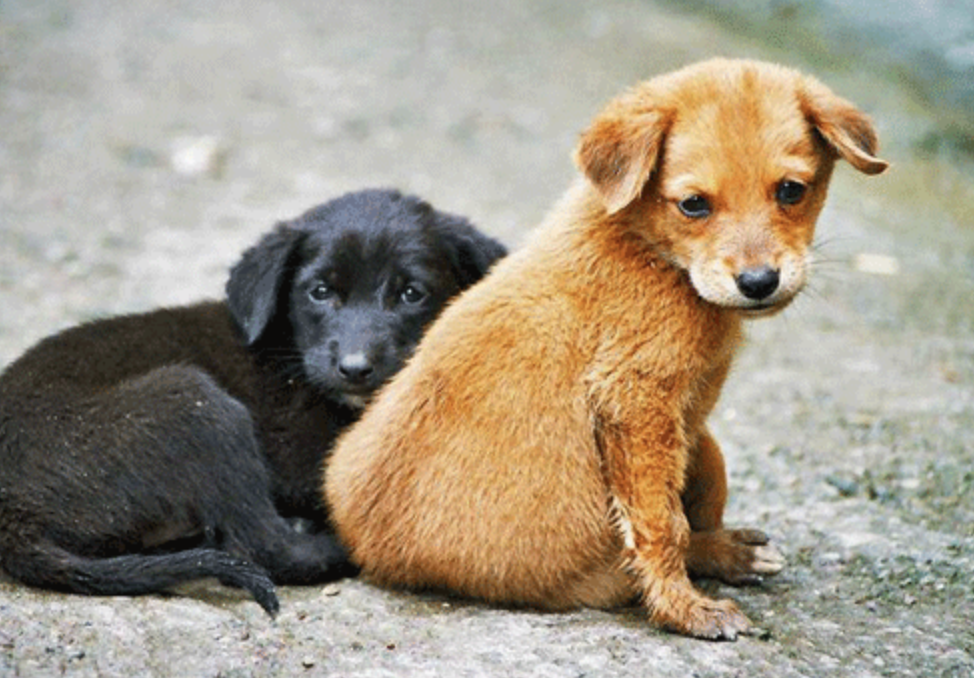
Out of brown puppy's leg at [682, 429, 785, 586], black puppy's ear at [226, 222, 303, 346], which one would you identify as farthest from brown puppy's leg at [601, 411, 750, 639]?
black puppy's ear at [226, 222, 303, 346]

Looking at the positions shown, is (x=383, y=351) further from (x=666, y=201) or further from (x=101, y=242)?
(x=101, y=242)

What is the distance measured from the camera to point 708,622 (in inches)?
174

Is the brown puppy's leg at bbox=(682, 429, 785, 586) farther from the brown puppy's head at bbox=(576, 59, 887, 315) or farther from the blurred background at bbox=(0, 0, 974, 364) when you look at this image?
the blurred background at bbox=(0, 0, 974, 364)

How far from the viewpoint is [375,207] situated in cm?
587

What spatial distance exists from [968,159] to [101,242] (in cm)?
651

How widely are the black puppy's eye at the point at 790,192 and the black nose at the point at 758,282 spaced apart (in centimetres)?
26

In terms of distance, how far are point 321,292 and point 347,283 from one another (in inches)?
4.6

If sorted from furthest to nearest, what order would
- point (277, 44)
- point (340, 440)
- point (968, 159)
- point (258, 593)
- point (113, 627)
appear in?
1. point (277, 44)
2. point (968, 159)
3. point (340, 440)
4. point (258, 593)
5. point (113, 627)

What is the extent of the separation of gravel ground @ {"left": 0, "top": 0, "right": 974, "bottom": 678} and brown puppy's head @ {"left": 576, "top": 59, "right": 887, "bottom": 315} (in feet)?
3.69

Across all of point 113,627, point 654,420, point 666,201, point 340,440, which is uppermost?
point 666,201

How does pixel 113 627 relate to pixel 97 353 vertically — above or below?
below

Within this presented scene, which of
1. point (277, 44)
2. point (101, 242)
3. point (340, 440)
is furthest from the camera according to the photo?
point (277, 44)

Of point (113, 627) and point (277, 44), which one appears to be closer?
point (113, 627)

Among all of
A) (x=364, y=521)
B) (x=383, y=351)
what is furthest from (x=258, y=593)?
(x=383, y=351)
